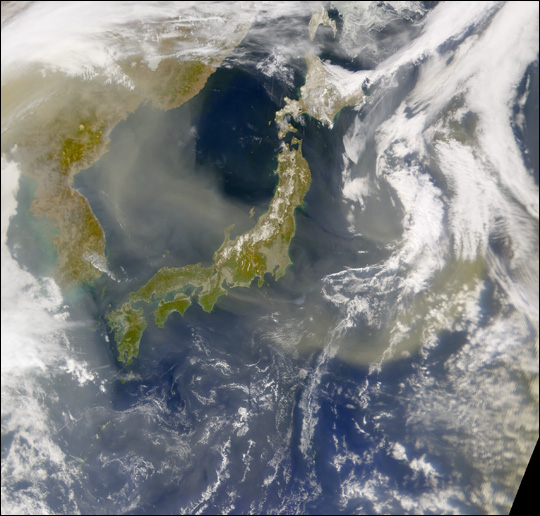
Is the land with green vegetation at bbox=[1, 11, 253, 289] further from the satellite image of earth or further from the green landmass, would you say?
the green landmass

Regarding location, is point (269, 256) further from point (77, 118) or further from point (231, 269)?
point (77, 118)

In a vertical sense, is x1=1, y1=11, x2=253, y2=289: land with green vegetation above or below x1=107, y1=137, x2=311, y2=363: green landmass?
above

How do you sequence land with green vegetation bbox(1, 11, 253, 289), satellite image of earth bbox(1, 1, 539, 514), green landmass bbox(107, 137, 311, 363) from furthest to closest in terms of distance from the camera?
green landmass bbox(107, 137, 311, 363)
satellite image of earth bbox(1, 1, 539, 514)
land with green vegetation bbox(1, 11, 253, 289)

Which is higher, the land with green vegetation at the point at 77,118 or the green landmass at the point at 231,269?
the land with green vegetation at the point at 77,118

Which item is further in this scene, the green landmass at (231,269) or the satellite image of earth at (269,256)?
the green landmass at (231,269)

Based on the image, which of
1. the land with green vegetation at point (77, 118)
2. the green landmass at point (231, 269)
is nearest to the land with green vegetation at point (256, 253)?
the green landmass at point (231, 269)

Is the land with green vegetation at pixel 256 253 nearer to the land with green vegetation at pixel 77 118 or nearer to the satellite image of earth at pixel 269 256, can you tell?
the satellite image of earth at pixel 269 256

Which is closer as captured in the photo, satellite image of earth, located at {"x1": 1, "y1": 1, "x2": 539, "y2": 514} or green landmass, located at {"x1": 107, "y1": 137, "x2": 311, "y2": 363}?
satellite image of earth, located at {"x1": 1, "y1": 1, "x2": 539, "y2": 514}

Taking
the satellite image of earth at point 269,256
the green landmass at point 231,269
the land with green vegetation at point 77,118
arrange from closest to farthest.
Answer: the land with green vegetation at point 77,118 < the satellite image of earth at point 269,256 < the green landmass at point 231,269

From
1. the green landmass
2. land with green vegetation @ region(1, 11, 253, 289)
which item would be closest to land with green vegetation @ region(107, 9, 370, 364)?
the green landmass
